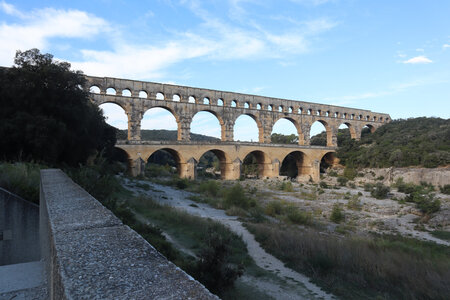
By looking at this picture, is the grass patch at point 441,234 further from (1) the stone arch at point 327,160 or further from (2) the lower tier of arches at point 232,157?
(1) the stone arch at point 327,160

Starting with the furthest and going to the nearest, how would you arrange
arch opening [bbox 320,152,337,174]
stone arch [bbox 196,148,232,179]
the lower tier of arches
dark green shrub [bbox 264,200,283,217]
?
arch opening [bbox 320,152,337,174], stone arch [bbox 196,148,232,179], the lower tier of arches, dark green shrub [bbox 264,200,283,217]

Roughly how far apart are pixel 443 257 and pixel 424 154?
23271 millimetres

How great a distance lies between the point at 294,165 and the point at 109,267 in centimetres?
3481

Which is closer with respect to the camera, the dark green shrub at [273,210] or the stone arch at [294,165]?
the dark green shrub at [273,210]

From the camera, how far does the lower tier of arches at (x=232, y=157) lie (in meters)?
21.8

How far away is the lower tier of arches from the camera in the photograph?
859 inches

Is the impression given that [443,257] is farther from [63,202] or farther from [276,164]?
[276,164]

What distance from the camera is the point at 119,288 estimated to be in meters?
1.20

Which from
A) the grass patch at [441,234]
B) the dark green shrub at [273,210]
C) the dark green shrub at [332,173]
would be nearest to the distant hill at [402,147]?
the dark green shrub at [332,173]

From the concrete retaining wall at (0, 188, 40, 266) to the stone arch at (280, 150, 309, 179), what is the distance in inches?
1067

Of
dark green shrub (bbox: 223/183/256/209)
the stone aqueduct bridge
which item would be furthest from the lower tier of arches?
dark green shrub (bbox: 223/183/256/209)

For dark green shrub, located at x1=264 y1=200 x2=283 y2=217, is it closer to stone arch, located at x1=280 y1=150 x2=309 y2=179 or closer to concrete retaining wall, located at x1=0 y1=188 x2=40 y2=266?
concrete retaining wall, located at x1=0 y1=188 x2=40 y2=266

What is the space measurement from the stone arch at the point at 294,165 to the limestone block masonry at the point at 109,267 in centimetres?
2907

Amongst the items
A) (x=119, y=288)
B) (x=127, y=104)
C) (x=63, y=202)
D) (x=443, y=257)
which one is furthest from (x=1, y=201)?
(x=127, y=104)
